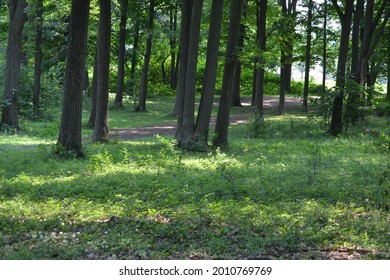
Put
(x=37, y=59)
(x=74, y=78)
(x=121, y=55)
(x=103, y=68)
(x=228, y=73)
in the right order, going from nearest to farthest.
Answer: (x=74, y=78)
(x=228, y=73)
(x=103, y=68)
(x=37, y=59)
(x=121, y=55)

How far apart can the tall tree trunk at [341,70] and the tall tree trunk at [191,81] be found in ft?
22.2

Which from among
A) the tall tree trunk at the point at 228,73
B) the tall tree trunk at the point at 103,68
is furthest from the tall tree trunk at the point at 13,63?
the tall tree trunk at the point at 228,73

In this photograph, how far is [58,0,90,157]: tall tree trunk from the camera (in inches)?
498

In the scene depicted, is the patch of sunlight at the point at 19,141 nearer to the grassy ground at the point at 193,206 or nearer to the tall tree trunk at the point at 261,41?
the grassy ground at the point at 193,206

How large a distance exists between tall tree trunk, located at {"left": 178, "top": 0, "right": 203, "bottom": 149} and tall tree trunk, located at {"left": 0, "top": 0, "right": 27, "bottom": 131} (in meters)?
8.44

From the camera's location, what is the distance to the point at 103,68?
16594mm

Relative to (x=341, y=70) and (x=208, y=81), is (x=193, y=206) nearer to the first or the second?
(x=208, y=81)

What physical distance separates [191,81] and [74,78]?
3643mm

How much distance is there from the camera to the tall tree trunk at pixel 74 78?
1265cm

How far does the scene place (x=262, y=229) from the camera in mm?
6918

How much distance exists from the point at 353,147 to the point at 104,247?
36.7ft

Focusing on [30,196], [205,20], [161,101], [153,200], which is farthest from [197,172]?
[161,101]

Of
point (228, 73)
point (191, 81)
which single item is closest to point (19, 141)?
point (191, 81)

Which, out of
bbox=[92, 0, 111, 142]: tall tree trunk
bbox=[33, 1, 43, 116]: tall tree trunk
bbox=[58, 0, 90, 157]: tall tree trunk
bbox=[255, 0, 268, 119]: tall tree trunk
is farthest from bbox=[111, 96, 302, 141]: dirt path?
bbox=[58, 0, 90, 157]: tall tree trunk
